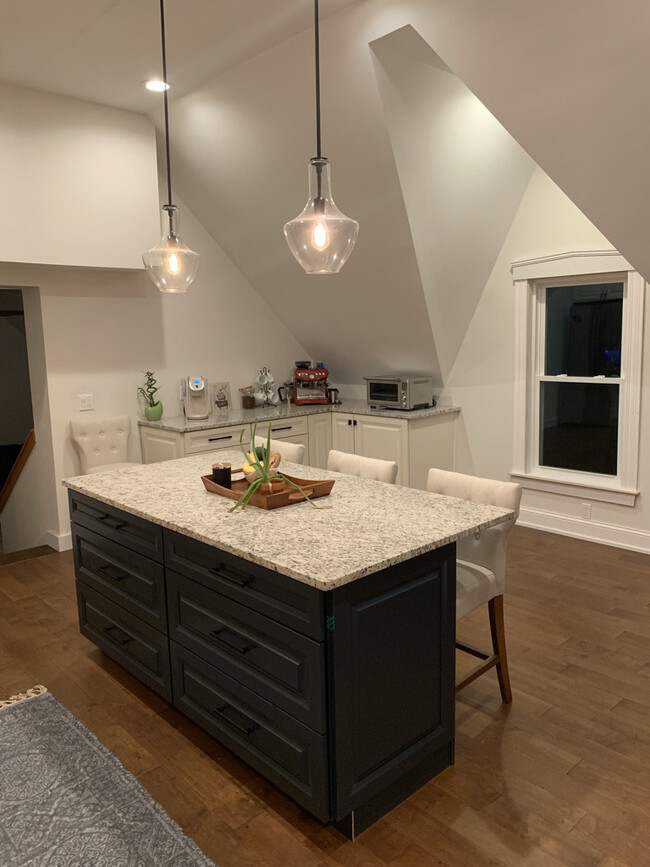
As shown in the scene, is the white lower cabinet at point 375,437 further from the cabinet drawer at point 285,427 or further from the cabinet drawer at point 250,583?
the cabinet drawer at point 250,583

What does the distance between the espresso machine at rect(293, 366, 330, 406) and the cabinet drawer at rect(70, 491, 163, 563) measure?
301cm

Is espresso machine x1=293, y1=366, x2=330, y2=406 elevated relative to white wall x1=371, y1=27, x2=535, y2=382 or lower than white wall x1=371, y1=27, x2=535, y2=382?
lower

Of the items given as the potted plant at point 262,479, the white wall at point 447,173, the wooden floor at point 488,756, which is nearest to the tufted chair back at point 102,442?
the wooden floor at point 488,756

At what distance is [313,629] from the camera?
1882 mm

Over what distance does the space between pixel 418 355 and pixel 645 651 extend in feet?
9.66

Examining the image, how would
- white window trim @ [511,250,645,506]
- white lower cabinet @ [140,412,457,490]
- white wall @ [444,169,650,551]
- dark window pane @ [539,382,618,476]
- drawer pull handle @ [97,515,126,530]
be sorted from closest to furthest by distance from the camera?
drawer pull handle @ [97,515,126,530]
white window trim @ [511,250,645,506]
white wall @ [444,169,650,551]
dark window pane @ [539,382,618,476]
white lower cabinet @ [140,412,457,490]

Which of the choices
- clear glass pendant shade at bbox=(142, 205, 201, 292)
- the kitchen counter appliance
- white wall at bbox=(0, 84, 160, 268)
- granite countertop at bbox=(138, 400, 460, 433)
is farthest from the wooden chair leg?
white wall at bbox=(0, 84, 160, 268)

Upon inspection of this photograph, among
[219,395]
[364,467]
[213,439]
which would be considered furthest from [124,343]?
[364,467]

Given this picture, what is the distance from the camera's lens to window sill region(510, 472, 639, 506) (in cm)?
443

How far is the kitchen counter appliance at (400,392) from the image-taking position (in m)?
5.19

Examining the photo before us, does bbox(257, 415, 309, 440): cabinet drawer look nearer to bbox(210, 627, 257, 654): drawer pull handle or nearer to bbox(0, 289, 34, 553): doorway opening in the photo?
bbox(210, 627, 257, 654): drawer pull handle

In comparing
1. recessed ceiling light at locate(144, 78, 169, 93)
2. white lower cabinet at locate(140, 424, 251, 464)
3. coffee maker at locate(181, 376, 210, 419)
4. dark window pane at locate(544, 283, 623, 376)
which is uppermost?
recessed ceiling light at locate(144, 78, 169, 93)

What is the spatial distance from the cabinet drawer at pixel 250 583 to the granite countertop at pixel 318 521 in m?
0.06

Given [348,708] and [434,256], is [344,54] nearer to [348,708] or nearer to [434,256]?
[434,256]
